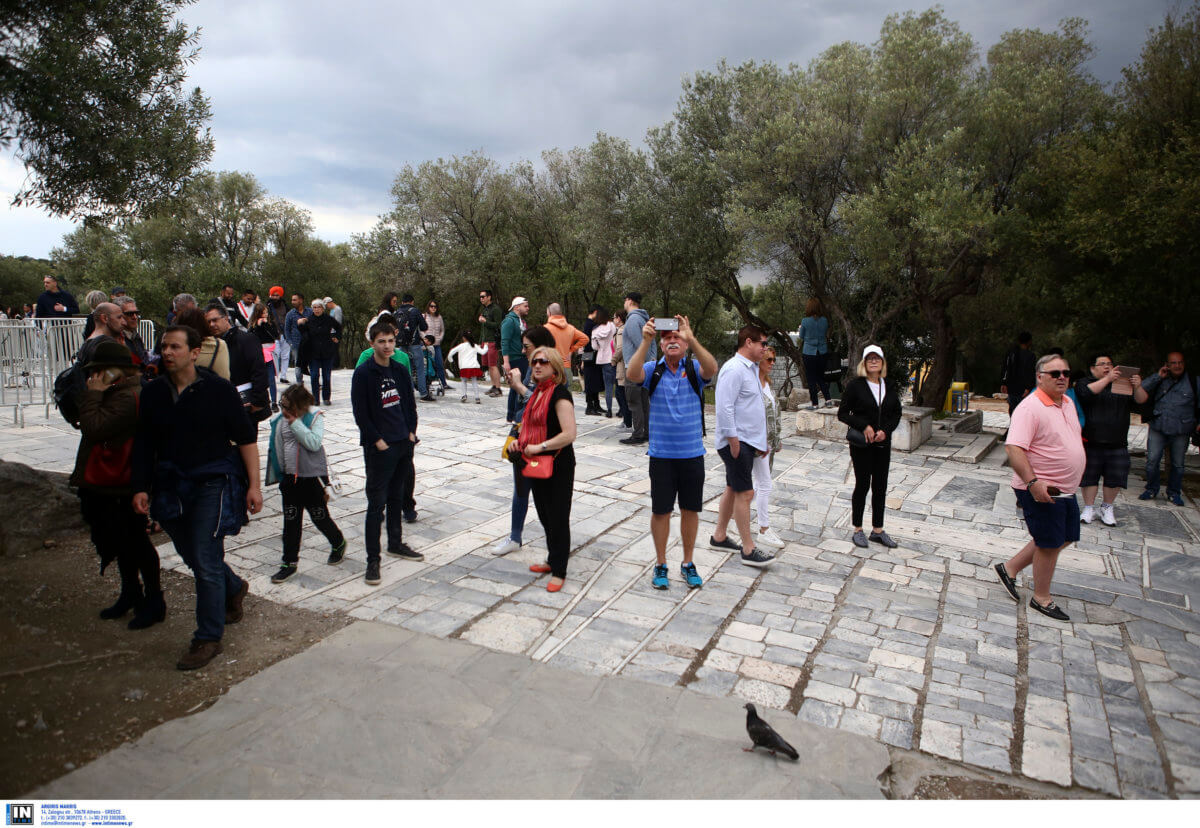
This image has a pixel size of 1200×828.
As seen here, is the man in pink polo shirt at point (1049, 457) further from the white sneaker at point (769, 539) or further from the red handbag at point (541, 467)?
the red handbag at point (541, 467)

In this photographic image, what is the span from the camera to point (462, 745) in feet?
10.5

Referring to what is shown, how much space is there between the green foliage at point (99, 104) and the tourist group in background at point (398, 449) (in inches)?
44.6

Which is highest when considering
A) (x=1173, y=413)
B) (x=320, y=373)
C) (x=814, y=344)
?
(x=814, y=344)

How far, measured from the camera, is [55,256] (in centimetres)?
3959

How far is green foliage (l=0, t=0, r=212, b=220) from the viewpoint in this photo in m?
5.05

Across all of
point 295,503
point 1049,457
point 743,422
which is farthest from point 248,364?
point 1049,457

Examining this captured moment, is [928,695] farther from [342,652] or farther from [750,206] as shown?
[750,206]

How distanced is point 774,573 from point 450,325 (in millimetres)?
27861

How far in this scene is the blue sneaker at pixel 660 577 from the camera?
507cm

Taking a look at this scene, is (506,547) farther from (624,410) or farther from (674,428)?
(624,410)

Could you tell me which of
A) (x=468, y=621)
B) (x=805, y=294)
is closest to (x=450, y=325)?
(x=805, y=294)

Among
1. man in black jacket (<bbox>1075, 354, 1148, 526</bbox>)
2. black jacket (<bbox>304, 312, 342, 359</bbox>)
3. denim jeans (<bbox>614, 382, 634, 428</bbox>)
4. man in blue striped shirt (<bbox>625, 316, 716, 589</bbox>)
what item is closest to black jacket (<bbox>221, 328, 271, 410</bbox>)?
man in blue striped shirt (<bbox>625, 316, 716, 589</bbox>)

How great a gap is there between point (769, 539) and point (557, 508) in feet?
7.14

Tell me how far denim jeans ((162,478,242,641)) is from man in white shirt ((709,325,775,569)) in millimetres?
3442
